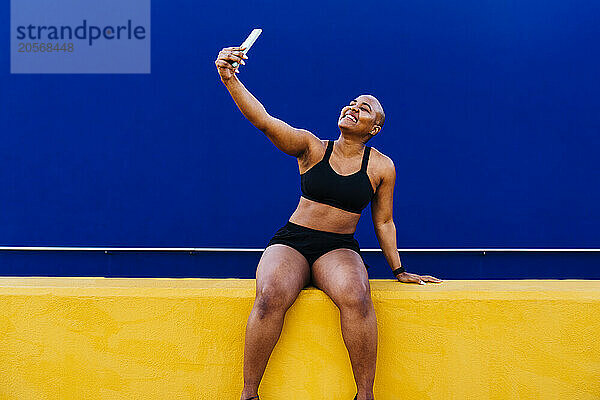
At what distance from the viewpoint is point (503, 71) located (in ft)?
9.29

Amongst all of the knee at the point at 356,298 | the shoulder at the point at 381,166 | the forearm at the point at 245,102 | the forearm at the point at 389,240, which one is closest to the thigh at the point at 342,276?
the knee at the point at 356,298

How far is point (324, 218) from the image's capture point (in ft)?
5.50

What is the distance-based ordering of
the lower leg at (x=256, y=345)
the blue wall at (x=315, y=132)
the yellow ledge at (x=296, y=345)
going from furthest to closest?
the blue wall at (x=315, y=132) → the yellow ledge at (x=296, y=345) → the lower leg at (x=256, y=345)

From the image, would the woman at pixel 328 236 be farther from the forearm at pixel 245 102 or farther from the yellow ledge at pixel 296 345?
the yellow ledge at pixel 296 345

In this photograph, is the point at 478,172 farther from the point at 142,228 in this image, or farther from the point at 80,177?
the point at 80,177

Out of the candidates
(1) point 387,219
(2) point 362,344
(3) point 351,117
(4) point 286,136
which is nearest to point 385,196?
(1) point 387,219

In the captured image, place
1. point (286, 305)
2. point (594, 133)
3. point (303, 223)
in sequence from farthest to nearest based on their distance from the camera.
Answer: point (594, 133)
point (303, 223)
point (286, 305)

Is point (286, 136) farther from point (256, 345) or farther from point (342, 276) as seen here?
point (256, 345)

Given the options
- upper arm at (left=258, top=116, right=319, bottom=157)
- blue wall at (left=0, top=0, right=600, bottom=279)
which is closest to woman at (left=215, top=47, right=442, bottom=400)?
upper arm at (left=258, top=116, right=319, bottom=157)

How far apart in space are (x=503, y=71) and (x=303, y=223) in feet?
6.35

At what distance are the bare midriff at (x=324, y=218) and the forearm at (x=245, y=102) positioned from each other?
0.36 m

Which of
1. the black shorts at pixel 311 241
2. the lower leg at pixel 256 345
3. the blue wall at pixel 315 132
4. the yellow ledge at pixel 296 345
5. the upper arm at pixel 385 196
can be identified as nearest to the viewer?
the lower leg at pixel 256 345

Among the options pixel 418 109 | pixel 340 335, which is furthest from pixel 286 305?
pixel 418 109

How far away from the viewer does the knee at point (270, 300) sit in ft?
4.58
